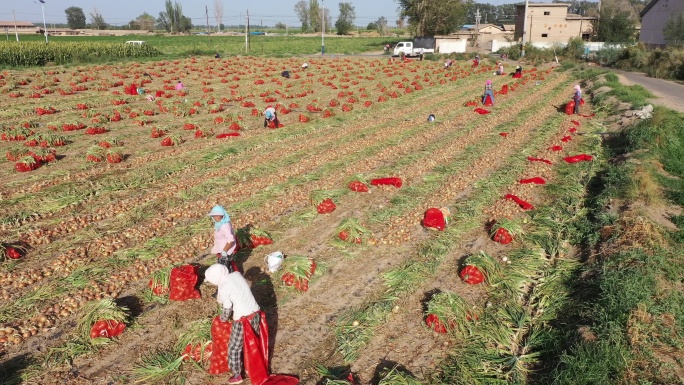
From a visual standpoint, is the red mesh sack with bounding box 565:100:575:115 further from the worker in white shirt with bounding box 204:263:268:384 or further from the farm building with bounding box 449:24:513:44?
the farm building with bounding box 449:24:513:44

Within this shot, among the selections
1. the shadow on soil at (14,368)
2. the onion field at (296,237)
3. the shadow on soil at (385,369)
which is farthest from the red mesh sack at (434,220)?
the shadow on soil at (14,368)

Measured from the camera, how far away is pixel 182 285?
7016 millimetres

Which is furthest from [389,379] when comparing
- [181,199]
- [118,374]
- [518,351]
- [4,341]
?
[181,199]

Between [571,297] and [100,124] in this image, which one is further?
[100,124]

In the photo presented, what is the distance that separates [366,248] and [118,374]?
4.64m

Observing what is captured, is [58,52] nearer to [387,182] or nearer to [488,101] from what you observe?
[488,101]

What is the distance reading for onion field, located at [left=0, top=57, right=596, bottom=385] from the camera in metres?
5.96

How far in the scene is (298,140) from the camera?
16109mm

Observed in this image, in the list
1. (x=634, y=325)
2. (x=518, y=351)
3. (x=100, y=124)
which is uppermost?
(x=100, y=124)

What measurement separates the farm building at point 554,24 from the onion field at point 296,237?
55.4 m

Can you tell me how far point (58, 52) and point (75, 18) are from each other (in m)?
176

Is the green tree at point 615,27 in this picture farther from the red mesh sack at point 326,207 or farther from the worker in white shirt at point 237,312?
the worker in white shirt at point 237,312

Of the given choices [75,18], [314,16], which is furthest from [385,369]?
[75,18]

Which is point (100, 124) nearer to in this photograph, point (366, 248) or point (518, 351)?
point (366, 248)
